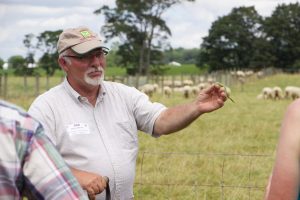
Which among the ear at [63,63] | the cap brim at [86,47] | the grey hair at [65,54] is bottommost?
the ear at [63,63]

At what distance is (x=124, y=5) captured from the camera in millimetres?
50750

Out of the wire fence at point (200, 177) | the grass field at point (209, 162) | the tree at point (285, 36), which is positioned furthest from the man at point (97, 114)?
the tree at point (285, 36)

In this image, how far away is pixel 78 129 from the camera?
3240 millimetres

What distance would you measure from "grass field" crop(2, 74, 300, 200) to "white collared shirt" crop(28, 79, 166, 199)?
60.8 inches

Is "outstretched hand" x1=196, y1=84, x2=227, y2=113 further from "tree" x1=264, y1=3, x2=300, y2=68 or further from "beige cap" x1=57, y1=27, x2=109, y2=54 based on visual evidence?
"tree" x1=264, y1=3, x2=300, y2=68

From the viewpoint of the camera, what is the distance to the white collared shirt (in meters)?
3.19

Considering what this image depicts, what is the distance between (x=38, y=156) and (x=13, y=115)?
4.3 inches

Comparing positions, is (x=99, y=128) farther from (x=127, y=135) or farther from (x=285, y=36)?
(x=285, y=36)

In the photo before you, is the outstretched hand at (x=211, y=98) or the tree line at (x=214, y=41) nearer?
the outstretched hand at (x=211, y=98)

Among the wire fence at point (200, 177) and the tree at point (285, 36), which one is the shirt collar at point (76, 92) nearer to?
the wire fence at point (200, 177)

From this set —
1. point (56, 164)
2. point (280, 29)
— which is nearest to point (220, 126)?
point (56, 164)

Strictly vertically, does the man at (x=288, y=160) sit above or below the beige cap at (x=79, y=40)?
below

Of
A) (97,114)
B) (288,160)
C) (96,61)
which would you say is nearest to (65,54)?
(96,61)

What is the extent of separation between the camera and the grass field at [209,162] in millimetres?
6137
